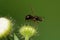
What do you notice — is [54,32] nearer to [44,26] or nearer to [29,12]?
[44,26]

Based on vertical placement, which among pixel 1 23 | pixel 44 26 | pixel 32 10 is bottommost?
pixel 1 23

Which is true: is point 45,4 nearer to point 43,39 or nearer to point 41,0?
point 41,0

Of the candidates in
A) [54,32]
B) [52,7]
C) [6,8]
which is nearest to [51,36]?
[54,32]

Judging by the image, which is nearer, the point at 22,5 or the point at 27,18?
the point at 27,18

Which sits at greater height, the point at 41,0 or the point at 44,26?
the point at 41,0

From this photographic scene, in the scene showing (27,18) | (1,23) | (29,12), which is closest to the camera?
(1,23)

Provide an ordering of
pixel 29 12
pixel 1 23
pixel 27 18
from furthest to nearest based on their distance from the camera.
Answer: pixel 29 12 < pixel 27 18 < pixel 1 23
